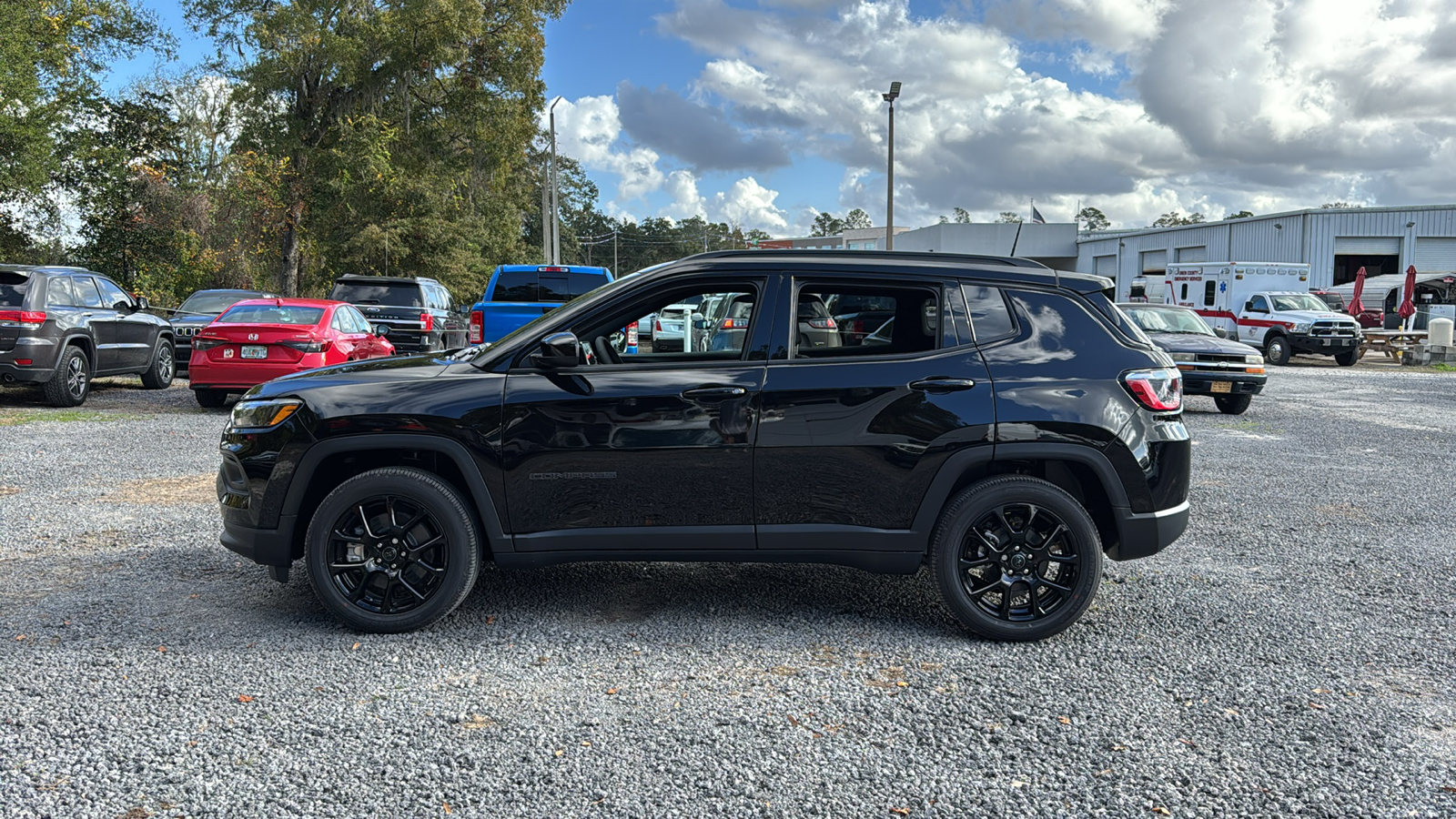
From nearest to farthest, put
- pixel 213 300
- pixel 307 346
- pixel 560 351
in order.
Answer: pixel 560 351 < pixel 307 346 < pixel 213 300

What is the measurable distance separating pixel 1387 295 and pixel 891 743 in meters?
44.2

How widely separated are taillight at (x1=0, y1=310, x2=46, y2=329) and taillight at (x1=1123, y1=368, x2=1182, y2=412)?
1269 cm

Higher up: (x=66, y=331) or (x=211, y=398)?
(x=66, y=331)

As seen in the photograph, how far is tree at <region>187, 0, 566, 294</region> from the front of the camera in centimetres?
2808

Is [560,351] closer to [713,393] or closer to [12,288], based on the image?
[713,393]

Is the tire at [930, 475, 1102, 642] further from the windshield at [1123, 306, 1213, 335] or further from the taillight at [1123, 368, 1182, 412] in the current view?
the windshield at [1123, 306, 1213, 335]

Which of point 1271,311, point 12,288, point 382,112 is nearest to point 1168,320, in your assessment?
point 1271,311

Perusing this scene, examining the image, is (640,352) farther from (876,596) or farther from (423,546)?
(876,596)

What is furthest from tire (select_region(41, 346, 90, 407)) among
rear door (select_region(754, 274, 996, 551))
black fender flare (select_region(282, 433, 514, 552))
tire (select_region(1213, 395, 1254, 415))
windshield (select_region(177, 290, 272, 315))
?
tire (select_region(1213, 395, 1254, 415))

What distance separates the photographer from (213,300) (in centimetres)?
1795

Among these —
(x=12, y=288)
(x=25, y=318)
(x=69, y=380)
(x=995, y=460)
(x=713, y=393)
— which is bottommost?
(x=69, y=380)

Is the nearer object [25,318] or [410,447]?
[410,447]

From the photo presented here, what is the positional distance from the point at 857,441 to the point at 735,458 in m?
0.54

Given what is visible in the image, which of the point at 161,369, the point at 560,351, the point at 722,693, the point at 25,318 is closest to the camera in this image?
the point at 722,693
